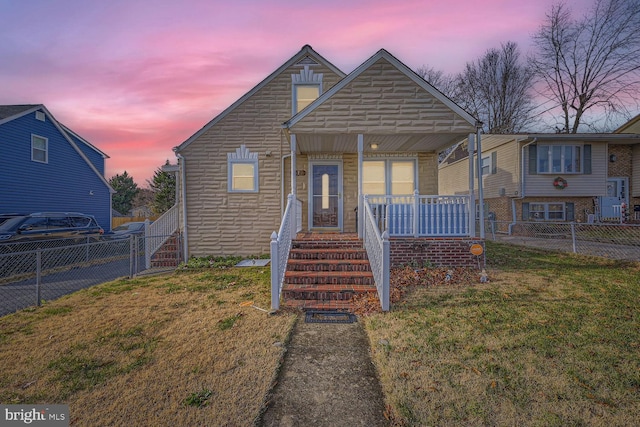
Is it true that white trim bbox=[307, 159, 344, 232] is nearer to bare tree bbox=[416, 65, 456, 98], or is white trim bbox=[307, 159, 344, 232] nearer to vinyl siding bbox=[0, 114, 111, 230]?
vinyl siding bbox=[0, 114, 111, 230]

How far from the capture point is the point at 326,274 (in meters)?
5.84

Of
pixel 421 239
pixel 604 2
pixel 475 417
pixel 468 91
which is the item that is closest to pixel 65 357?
pixel 475 417

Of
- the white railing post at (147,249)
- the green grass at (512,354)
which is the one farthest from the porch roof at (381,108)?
the white railing post at (147,249)

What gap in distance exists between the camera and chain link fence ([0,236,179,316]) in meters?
5.92

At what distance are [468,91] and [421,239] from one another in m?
26.0

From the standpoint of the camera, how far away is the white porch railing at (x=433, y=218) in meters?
7.38

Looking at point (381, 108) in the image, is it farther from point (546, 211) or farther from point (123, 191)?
point (123, 191)

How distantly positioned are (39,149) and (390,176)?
58.6ft

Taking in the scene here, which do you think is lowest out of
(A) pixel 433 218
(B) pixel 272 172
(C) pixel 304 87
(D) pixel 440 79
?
(A) pixel 433 218

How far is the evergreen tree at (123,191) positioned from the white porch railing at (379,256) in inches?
1679

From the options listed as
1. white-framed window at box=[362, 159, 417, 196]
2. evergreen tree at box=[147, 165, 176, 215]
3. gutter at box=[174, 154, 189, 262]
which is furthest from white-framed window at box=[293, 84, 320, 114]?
evergreen tree at box=[147, 165, 176, 215]

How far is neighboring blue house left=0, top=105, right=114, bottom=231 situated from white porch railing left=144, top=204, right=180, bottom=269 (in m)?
9.41

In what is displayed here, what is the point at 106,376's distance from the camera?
119 inches

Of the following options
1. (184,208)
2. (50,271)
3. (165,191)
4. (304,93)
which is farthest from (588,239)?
(165,191)
